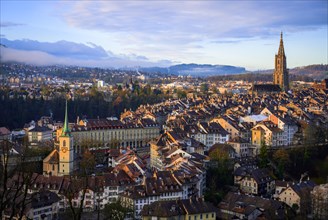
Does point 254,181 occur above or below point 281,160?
below

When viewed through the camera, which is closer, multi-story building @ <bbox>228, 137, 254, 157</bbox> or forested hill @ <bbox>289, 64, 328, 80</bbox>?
multi-story building @ <bbox>228, 137, 254, 157</bbox>

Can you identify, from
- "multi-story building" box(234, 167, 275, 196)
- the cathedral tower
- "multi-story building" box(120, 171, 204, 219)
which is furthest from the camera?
the cathedral tower

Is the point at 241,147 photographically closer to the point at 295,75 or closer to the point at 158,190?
the point at 158,190

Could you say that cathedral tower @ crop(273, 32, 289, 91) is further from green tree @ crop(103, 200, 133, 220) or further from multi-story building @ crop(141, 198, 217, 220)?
green tree @ crop(103, 200, 133, 220)

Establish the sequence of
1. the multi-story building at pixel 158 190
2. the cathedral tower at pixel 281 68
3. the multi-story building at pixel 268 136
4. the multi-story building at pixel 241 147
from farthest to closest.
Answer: the cathedral tower at pixel 281 68 → the multi-story building at pixel 268 136 → the multi-story building at pixel 241 147 → the multi-story building at pixel 158 190

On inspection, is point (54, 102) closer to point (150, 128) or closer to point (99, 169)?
point (150, 128)

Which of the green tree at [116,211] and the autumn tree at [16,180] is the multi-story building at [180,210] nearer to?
the green tree at [116,211]

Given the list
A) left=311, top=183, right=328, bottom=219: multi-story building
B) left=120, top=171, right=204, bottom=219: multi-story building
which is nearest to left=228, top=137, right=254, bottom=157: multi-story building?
left=120, top=171, right=204, bottom=219: multi-story building

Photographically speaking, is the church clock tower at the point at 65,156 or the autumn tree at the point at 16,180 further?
the church clock tower at the point at 65,156

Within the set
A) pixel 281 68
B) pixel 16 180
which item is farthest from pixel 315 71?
pixel 16 180

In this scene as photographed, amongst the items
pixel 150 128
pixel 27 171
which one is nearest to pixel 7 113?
A: pixel 150 128

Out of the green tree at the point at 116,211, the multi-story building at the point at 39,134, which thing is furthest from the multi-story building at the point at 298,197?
the multi-story building at the point at 39,134

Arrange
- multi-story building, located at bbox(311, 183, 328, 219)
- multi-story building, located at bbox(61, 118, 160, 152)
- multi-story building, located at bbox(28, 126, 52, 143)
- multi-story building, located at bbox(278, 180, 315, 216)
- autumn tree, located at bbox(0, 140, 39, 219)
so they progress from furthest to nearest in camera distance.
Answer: multi-story building, located at bbox(28, 126, 52, 143) → multi-story building, located at bbox(61, 118, 160, 152) → multi-story building, located at bbox(278, 180, 315, 216) → multi-story building, located at bbox(311, 183, 328, 219) → autumn tree, located at bbox(0, 140, 39, 219)
